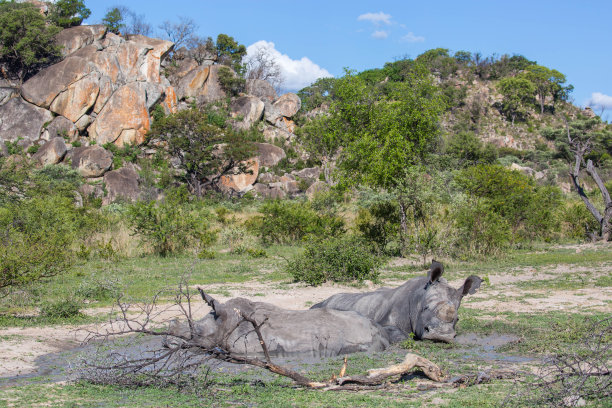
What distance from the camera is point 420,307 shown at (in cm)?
805

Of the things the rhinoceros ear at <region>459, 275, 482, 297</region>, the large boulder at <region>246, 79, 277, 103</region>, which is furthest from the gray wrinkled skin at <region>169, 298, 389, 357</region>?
the large boulder at <region>246, 79, 277, 103</region>

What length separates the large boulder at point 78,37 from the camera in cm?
5334

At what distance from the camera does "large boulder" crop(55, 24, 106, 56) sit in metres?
53.3

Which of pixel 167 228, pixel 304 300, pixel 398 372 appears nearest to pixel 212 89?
pixel 167 228

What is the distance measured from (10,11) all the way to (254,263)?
149 feet

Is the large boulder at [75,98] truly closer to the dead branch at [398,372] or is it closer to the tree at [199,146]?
the tree at [199,146]

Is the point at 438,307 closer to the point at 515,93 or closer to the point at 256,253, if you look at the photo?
the point at 256,253

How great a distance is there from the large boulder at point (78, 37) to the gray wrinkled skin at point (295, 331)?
170 ft

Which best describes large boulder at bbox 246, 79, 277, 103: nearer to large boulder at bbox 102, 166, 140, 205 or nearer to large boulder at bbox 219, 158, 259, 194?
large boulder at bbox 219, 158, 259, 194

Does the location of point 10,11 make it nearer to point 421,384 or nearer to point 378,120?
point 378,120

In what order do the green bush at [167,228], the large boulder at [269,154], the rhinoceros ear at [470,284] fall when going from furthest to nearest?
1. the large boulder at [269,154]
2. the green bush at [167,228]
3. the rhinoceros ear at [470,284]

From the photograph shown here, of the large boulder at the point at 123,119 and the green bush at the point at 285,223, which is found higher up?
the large boulder at the point at 123,119

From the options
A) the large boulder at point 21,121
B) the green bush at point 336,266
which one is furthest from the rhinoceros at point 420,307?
the large boulder at point 21,121

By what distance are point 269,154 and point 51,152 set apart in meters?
19.1
